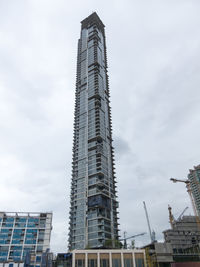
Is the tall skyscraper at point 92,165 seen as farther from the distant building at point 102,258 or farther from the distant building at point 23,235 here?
the distant building at point 102,258

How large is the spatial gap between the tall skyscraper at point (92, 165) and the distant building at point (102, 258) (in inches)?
1923

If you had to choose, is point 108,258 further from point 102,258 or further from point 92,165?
point 92,165

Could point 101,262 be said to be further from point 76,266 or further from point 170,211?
point 170,211

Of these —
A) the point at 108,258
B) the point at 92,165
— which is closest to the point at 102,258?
the point at 108,258

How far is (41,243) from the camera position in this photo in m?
137

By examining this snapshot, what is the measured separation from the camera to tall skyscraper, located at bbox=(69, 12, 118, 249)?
13062 cm

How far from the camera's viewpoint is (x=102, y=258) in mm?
73688

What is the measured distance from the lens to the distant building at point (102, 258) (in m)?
72.2

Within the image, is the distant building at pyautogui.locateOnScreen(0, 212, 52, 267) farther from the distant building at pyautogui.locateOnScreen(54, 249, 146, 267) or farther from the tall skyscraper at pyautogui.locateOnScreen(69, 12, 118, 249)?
the distant building at pyautogui.locateOnScreen(54, 249, 146, 267)

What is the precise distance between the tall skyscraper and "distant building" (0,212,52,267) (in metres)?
17.2

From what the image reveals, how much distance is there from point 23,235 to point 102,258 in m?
84.1

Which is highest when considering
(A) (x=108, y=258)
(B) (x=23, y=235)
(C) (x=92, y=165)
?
(C) (x=92, y=165)

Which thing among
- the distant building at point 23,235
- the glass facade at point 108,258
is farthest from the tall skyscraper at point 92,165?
the glass facade at point 108,258

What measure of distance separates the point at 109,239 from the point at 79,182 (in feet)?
133
